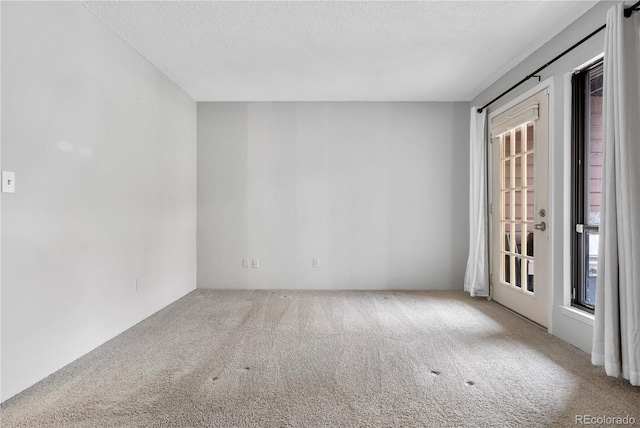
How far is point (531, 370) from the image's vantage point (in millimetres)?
2195

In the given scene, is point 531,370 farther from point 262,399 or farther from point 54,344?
point 54,344

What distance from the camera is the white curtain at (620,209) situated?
1.92 m

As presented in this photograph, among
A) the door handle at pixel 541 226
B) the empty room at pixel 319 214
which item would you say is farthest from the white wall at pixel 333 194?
the door handle at pixel 541 226

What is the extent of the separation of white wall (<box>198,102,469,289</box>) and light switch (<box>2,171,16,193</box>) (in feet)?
8.88

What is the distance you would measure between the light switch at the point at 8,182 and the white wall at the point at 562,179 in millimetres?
3883

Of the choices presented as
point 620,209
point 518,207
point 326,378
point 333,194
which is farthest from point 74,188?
point 518,207

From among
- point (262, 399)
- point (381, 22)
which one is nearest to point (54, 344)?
point (262, 399)

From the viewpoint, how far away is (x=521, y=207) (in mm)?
3375

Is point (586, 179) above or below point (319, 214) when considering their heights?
above

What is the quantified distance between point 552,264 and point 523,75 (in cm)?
188

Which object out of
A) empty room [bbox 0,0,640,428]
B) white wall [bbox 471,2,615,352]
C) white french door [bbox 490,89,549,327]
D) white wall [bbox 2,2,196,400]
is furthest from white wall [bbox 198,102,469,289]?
white wall [bbox 471,2,615,352]

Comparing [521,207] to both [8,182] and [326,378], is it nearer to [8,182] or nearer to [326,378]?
[326,378]

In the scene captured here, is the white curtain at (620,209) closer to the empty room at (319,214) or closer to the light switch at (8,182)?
the empty room at (319,214)

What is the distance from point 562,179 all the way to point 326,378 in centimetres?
247
